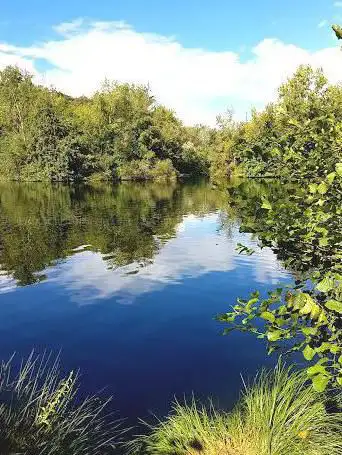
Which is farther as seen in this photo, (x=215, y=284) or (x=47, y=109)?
(x=47, y=109)

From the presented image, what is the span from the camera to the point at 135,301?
18266mm

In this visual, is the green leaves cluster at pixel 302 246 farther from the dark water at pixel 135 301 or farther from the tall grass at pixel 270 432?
the tall grass at pixel 270 432

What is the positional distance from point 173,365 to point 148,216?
98.5 feet

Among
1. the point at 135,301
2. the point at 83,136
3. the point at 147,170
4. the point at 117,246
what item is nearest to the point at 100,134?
the point at 83,136

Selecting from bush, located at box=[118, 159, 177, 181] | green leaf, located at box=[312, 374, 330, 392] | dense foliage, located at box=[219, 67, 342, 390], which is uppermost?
bush, located at box=[118, 159, 177, 181]

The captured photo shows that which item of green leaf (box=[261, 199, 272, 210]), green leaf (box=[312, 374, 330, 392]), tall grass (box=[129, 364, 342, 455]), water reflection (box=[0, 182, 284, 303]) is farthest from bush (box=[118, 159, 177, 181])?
green leaf (box=[312, 374, 330, 392])

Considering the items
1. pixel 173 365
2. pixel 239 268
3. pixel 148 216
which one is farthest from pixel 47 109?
pixel 173 365

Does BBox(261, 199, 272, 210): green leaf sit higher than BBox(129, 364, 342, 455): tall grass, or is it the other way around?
BBox(261, 199, 272, 210): green leaf

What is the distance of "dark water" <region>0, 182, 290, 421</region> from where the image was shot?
12.1 metres

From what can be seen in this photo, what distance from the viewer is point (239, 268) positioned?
23.3 m

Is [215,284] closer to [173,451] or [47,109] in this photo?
[173,451]

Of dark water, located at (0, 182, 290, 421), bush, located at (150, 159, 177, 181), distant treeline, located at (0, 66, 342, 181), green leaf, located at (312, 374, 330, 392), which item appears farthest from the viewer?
bush, located at (150, 159, 177, 181)

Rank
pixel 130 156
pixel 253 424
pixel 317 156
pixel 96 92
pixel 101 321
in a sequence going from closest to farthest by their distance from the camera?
1. pixel 317 156
2. pixel 253 424
3. pixel 101 321
4. pixel 130 156
5. pixel 96 92

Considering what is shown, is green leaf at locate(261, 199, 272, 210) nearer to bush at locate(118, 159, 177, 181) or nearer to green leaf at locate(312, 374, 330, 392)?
green leaf at locate(312, 374, 330, 392)
